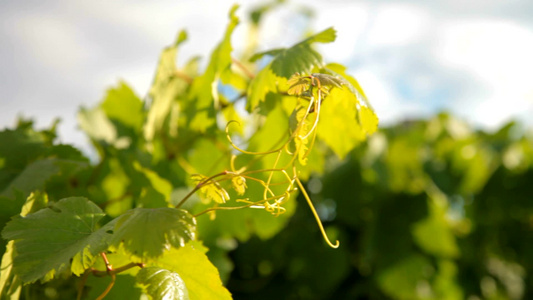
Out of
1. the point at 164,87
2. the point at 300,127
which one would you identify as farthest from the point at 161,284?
the point at 164,87

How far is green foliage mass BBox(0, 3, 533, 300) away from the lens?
0.49 metres

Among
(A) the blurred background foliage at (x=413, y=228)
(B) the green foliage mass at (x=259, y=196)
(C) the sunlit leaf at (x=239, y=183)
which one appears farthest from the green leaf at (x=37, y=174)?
(A) the blurred background foliage at (x=413, y=228)

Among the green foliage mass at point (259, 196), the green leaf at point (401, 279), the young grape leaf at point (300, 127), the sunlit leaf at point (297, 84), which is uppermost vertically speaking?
the sunlit leaf at point (297, 84)

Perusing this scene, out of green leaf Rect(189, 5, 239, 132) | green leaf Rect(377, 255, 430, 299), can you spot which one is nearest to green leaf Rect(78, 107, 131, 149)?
green leaf Rect(189, 5, 239, 132)

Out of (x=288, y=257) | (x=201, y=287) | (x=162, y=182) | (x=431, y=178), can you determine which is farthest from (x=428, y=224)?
(x=201, y=287)

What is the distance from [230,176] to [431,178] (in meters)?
1.59

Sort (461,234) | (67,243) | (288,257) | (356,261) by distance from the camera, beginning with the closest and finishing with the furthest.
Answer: (67,243) < (288,257) < (356,261) < (461,234)

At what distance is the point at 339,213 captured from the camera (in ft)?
5.76

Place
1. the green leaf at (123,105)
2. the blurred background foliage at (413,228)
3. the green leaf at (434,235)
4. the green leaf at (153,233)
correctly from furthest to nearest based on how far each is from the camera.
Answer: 1. the green leaf at (434,235)
2. the blurred background foliage at (413,228)
3. the green leaf at (123,105)
4. the green leaf at (153,233)

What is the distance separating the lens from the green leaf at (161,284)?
44 centimetres

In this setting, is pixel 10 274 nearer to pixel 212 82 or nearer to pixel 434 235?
pixel 212 82

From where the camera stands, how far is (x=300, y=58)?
2.01 ft

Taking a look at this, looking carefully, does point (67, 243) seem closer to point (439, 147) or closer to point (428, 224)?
point (428, 224)

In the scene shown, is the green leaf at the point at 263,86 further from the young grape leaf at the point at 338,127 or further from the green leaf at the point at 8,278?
the green leaf at the point at 8,278
